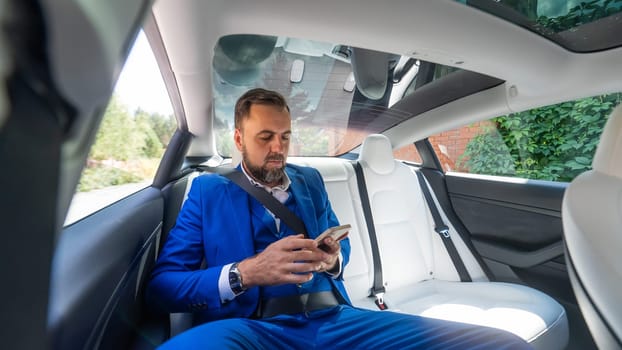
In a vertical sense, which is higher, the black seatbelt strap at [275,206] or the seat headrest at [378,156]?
the seat headrest at [378,156]

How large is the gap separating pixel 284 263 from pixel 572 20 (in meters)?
1.42

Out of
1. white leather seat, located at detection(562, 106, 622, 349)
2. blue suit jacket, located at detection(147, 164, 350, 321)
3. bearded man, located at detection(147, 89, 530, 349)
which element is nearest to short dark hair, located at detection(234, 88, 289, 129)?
bearded man, located at detection(147, 89, 530, 349)

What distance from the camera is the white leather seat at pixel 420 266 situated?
5.37 ft

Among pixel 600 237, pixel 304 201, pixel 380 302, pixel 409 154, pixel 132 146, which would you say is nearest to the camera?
pixel 132 146

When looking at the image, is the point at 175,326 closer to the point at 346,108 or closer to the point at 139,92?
the point at 139,92

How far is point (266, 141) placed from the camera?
1.45 m

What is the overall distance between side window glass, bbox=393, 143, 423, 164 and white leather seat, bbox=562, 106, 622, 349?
1.34m

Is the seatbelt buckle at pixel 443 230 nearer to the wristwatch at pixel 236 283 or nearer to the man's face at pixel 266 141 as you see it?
the man's face at pixel 266 141

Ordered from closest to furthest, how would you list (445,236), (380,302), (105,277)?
(105,277) < (380,302) < (445,236)

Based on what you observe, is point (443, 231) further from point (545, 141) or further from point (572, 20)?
point (572, 20)

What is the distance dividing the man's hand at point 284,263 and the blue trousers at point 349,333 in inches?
6.0

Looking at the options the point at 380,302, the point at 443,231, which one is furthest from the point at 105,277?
the point at 443,231

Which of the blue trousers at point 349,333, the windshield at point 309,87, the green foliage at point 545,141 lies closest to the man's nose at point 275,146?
the windshield at point 309,87

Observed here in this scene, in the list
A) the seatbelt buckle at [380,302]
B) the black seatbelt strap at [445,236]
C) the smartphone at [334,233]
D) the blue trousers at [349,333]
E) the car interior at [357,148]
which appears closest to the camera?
the car interior at [357,148]
